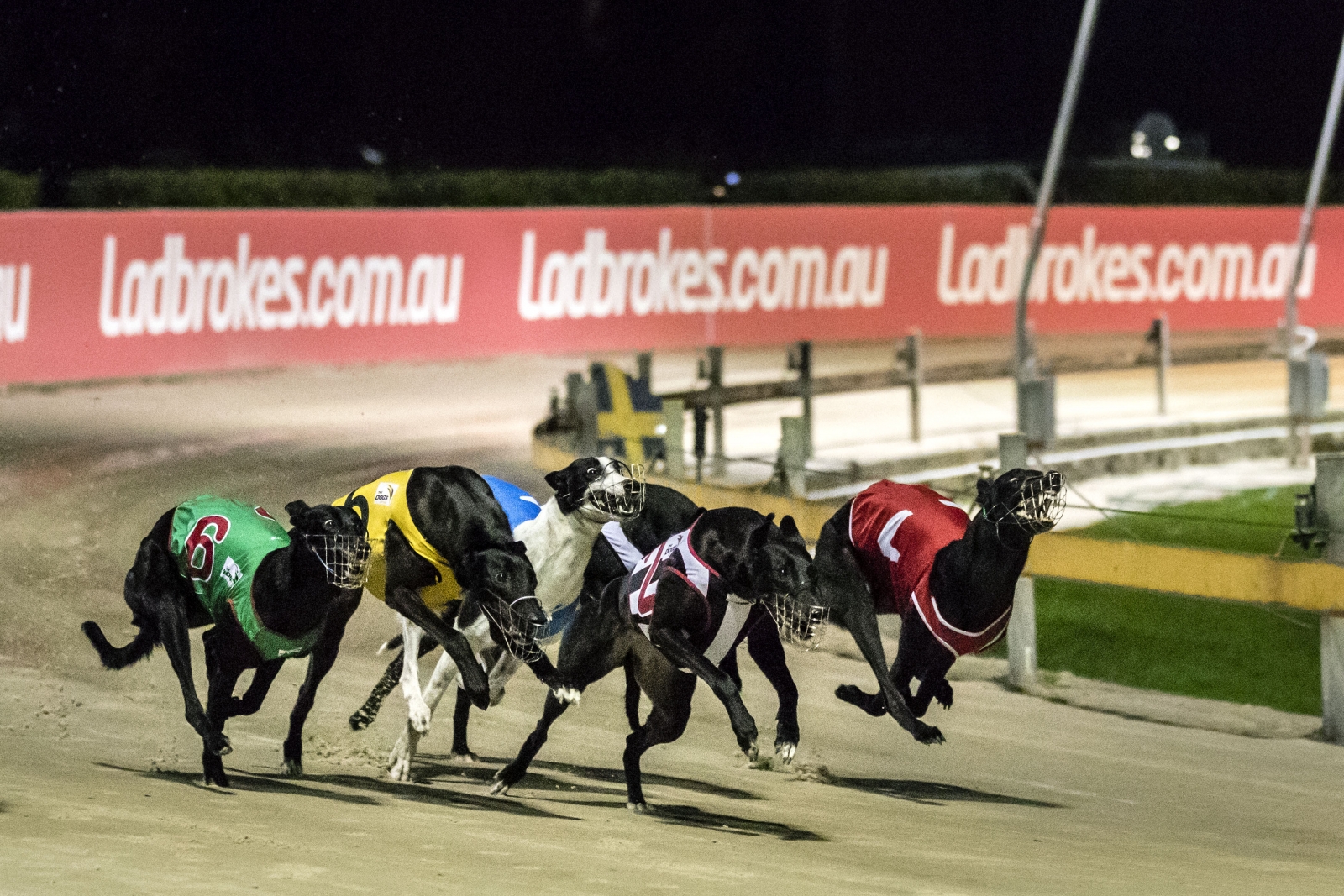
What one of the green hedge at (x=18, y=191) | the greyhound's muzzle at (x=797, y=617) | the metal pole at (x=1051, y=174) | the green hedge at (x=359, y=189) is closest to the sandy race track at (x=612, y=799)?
the greyhound's muzzle at (x=797, y=617)

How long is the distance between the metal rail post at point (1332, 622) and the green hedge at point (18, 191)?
1562 cm

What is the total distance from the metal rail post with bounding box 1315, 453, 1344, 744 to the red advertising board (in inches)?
492

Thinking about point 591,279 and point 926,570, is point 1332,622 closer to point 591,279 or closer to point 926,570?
point 926,570

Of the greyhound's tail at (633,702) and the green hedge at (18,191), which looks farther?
the green hedge at (18,191)

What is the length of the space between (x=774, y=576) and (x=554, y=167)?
25.5m

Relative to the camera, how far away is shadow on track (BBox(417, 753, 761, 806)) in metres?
6.36

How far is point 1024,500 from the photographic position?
570cm

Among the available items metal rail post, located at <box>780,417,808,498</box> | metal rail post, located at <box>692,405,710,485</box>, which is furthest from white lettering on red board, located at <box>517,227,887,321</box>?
metal rail post, located at <box>780,417,808,498</box>

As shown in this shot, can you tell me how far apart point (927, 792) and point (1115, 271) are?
18.8 m

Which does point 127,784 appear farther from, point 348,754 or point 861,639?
point 861,639

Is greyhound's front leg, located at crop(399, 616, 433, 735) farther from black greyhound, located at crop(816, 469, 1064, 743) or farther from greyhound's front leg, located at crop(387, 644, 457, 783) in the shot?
black greyhound, located at crop(816, 469, 1064, 743)

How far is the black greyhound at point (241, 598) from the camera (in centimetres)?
582

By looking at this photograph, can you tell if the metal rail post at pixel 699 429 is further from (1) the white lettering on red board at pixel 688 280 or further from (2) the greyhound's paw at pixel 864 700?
(1) the white lettering on red board at pixel 688 280

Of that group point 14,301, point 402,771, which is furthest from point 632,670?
point 14,301
